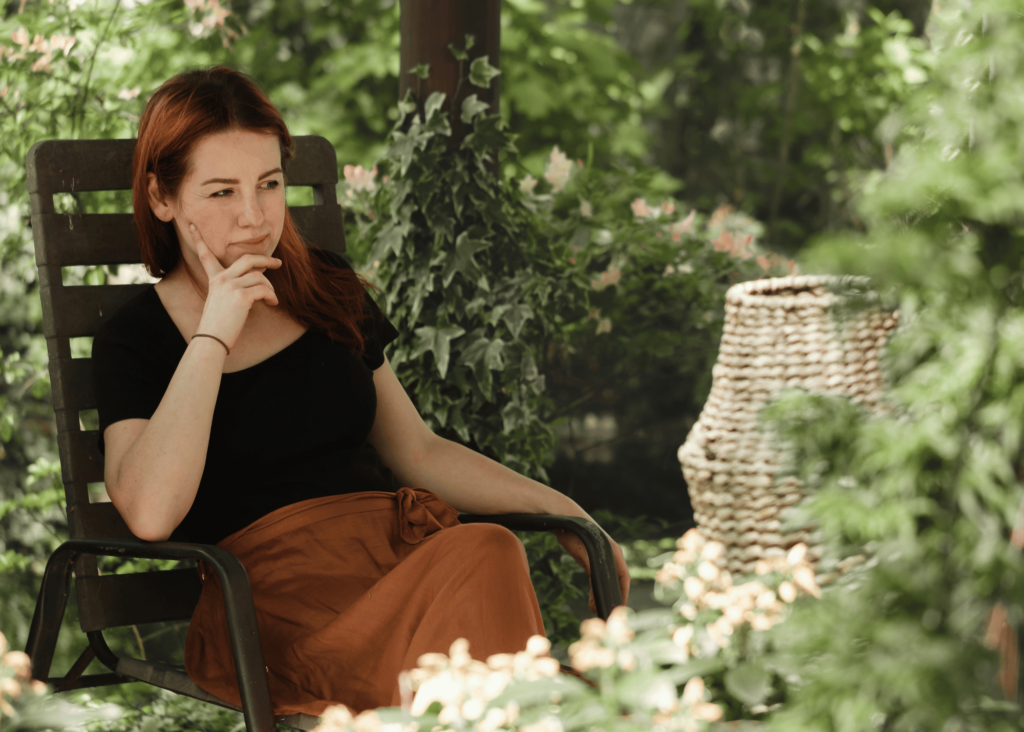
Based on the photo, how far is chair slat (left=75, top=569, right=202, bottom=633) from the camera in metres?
1.83

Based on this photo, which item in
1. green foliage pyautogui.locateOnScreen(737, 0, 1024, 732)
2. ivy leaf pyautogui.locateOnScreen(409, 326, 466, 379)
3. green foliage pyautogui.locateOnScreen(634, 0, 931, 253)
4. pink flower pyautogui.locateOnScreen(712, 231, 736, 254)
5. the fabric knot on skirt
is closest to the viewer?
green foliage pyautogui.locateOnScreen(737, 0, 1024, 732)

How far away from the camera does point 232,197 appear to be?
5.57 ft

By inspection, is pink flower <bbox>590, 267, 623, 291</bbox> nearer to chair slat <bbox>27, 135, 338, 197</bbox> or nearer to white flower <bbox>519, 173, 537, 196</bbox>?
white flower <bbox>519, 173, 537, 196</bbox>

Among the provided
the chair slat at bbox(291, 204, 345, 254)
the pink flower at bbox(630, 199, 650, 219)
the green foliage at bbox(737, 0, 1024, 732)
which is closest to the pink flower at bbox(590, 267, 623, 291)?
the pink flower at bbox(630, 199, 650, 219)

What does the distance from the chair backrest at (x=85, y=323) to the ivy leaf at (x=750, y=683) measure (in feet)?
4.32

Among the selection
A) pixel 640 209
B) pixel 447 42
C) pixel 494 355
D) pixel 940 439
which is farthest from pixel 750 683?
pixel 640 209

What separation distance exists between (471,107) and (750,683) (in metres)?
2.07

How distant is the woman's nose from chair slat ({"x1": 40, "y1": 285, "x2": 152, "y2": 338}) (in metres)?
0.36

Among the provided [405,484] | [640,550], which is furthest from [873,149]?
[405,484]

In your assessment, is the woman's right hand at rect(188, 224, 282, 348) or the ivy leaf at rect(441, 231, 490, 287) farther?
the ivy leaf at rect(441, 231, 490, 287)

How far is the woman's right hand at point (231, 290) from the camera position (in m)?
1.59

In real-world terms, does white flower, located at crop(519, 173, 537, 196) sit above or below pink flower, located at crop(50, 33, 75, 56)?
below

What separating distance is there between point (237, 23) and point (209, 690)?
2.54 m

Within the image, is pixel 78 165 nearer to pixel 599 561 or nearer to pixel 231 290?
pixel 231 290
